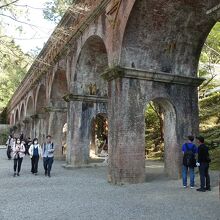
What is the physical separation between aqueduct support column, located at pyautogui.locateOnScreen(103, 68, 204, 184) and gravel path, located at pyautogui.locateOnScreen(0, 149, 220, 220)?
2.23 feet

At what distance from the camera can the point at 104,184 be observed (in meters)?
9.78

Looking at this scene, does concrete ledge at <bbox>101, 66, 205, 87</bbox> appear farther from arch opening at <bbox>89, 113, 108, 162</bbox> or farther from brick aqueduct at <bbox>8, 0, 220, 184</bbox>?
arch opening at <bbox>89, 113, 108, 162</bbox>

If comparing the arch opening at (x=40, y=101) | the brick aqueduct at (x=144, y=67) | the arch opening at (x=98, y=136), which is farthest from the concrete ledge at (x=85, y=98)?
the arch opening at (x=40, y=101)

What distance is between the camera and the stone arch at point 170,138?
1071cm

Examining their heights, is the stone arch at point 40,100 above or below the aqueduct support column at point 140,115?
above

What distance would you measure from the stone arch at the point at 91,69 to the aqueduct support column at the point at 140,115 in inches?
168

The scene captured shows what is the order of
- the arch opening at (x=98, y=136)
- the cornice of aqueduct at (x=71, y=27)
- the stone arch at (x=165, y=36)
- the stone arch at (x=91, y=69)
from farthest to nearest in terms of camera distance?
the arch opening at (x=98, y=136) < the stone arch at (x=91, y=69) < the cornice of aqueduct at (x=71, y=27) < the stone arch at (x=165, y=36)

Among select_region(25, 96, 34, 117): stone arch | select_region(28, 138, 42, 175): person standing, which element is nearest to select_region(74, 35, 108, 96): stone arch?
select_region(28, 138, 42, 175): person standing

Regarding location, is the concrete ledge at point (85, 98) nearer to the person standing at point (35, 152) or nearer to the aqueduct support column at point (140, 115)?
the person standing at point (35, 152)

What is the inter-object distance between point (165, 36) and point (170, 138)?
363cm

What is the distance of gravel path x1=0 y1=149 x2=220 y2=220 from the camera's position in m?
5.87

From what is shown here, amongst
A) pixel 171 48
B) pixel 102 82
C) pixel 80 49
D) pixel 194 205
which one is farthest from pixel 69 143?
pixel 194 205

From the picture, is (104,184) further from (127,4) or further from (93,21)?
(93,21)

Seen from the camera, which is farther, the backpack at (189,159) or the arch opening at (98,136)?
the arch opening at (98,136)
